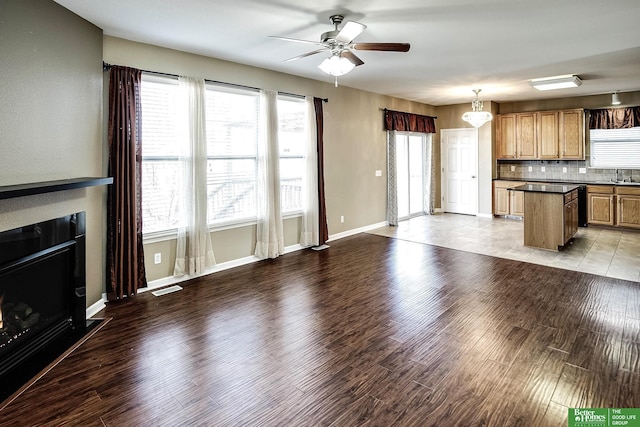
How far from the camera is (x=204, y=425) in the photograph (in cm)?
203

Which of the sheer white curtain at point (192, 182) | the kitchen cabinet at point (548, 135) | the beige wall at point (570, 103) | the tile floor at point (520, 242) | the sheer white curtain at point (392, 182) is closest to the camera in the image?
the sheer white curtain at point (192, 182)

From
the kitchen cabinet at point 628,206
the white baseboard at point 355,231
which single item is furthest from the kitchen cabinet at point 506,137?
the white baseboard at point 355,231

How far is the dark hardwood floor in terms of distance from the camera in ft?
7.04

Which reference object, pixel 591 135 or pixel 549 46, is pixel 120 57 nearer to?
pixel 549 46

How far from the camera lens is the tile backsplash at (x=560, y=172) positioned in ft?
25.0

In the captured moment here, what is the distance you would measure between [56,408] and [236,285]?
2.28 m

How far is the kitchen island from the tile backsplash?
8.74 feet

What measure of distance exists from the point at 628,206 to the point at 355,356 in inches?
283

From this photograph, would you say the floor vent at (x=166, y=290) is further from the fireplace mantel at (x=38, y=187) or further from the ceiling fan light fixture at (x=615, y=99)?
the ceiling fan light fixture at (x=615, y=99)

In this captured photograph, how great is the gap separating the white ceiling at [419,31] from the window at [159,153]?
1.64ft

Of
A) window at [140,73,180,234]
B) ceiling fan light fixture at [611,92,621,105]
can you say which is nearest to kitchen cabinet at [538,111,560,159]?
ceiling fan light fixture at [611,92,621,105]

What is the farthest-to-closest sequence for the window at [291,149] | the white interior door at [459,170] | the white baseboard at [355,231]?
the white interior door at [459,170] → the white baseboard at [355,231] → the window at [291,149]

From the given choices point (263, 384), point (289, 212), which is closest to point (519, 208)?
point (289, 212)

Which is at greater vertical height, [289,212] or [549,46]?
[549,46]
